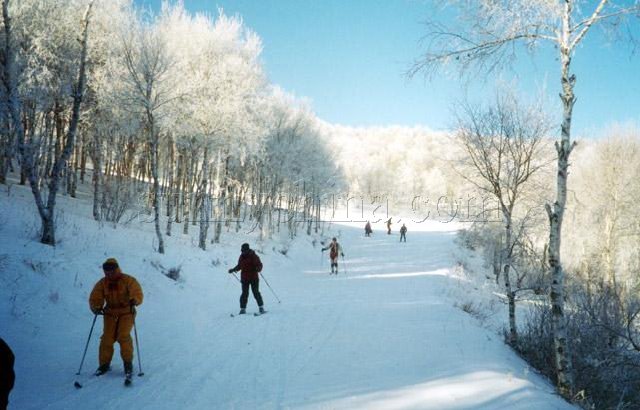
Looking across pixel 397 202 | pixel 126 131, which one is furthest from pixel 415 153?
pixel 126 131

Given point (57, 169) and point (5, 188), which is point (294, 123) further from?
point (57, 169)

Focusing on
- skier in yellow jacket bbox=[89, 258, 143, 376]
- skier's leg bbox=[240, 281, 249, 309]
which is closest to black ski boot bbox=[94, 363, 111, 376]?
skier in yellow jacket bbox=[89, 258, 143, 376]

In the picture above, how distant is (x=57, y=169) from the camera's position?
33.2 feet

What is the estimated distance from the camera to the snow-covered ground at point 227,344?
→ 16.5 feet

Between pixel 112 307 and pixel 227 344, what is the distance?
96.8 inches

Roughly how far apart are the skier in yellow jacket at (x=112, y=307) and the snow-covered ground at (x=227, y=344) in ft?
1.42

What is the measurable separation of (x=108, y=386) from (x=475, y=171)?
11.0 meters

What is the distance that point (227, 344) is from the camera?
7.33 m

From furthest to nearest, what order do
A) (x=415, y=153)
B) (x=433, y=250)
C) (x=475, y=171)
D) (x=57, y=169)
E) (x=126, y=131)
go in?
(x=415, y=153) → (x=433, y=250) → (x=126, y=131) → (x=475, y=171) → (x=57, y=169)

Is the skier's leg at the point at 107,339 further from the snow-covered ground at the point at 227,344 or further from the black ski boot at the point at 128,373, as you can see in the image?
the black ski boot at the point at 128,373

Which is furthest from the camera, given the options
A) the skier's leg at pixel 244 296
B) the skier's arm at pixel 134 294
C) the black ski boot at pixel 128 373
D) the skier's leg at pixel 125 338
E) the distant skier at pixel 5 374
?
the skier's leg at pixel 244 296

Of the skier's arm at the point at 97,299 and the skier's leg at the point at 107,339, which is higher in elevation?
the skier's arm at the point at 97,299

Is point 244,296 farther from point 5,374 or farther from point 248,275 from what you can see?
point 5,374

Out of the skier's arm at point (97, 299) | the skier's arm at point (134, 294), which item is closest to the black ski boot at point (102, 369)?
the skier's arm at point (97, 299)
